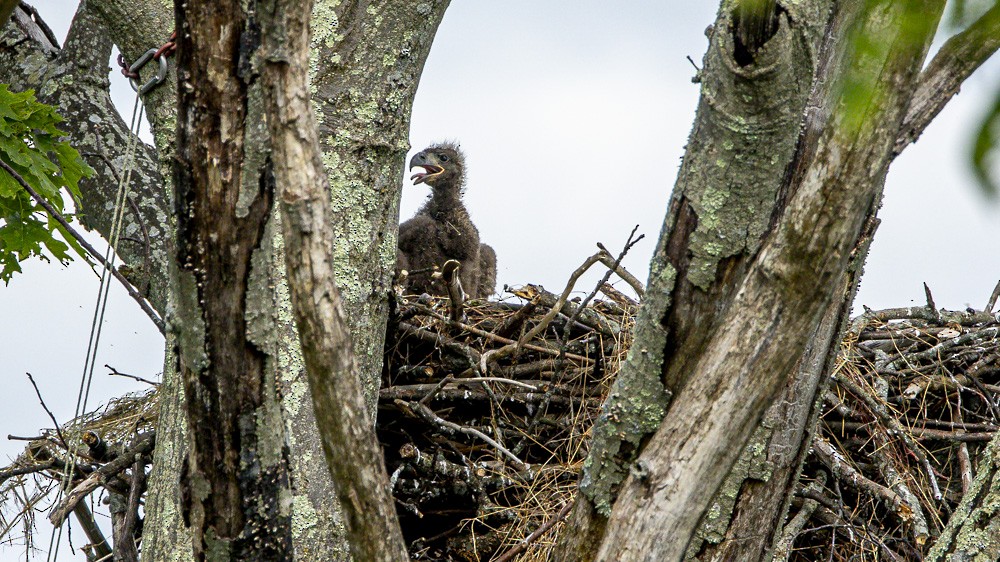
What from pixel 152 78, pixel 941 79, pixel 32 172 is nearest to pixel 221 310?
pixel 152 78

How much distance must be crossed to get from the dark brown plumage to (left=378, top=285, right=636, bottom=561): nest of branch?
45.1 inches

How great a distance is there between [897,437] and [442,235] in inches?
133

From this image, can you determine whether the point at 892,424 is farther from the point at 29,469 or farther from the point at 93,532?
the point at 29,469

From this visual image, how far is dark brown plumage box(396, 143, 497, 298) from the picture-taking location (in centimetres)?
679

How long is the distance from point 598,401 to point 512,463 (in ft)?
1.57

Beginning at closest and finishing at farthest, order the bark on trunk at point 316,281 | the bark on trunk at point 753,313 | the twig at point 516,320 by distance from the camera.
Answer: the bark on trunk at point 316,281
the bark on trunk at point 753,313
the twig at point 516,320

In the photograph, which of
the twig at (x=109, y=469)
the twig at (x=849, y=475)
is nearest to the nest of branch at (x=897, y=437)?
the twig at (x=849, y=475)

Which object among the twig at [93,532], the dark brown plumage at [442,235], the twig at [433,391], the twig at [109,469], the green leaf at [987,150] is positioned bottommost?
the green leaf at [987,150]

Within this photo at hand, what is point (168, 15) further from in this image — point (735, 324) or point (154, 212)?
point (735, 324)

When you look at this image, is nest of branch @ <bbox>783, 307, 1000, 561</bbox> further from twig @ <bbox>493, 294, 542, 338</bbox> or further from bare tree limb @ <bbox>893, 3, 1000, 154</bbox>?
bare tree limb @ <bbox>893, 3, 1000, 154</bbox>

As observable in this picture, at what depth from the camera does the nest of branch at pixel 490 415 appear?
4.57 m

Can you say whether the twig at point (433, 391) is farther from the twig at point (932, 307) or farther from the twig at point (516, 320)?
the twig at point (932, 307)

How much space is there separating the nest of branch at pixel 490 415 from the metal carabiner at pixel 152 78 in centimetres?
187

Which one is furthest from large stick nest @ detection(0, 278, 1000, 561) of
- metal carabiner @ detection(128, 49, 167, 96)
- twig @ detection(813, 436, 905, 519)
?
metal carabiner @ detection(128, 49, 167, 96)
